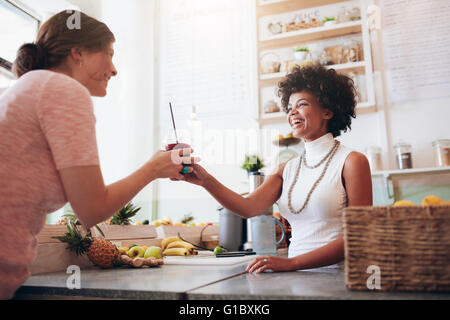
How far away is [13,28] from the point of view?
2912 millimetres

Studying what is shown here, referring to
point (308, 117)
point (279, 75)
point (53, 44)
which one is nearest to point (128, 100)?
point (279, 75)

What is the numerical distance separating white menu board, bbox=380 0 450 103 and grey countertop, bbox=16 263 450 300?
2.47 m

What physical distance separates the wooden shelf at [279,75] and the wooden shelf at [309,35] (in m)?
0.31

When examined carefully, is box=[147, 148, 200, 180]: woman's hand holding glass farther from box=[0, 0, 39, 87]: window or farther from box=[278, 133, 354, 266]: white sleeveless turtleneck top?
box=[0, 0, 39, 87]: window

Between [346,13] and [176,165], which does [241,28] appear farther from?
[176,165]

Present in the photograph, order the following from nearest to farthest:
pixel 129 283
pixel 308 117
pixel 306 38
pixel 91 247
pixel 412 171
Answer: pixel 129 283 < pixel 91 247 < pixel 308 117 < pixel 412 171 < pixel 306 38

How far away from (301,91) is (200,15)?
8.89 feet

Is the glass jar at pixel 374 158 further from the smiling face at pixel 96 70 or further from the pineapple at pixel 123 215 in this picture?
the smiling face at pixel 96 70

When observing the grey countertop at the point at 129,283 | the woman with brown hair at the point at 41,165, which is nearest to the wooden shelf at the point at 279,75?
the grey countertop at the point at 129,283

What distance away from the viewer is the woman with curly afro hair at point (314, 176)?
1.43 metres

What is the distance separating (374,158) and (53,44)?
255 centimetres

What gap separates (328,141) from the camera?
1.59 m

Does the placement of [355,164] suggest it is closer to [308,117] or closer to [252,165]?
[308,117]

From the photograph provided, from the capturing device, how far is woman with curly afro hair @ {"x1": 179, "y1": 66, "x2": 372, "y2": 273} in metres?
1.43
